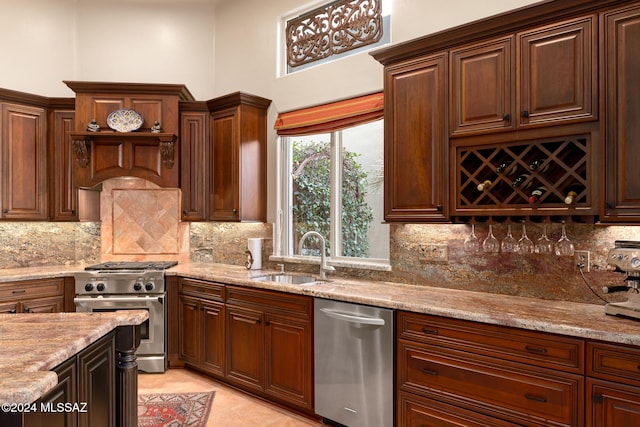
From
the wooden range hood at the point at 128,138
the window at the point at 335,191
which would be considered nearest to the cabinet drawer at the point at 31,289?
the wooden range hood at the point at 128,138

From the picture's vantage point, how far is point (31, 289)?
4113mm

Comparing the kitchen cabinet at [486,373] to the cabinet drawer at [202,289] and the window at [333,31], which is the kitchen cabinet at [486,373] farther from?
the window at [333,31]

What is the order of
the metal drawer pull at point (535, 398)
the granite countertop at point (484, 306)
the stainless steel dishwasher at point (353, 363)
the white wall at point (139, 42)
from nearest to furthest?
1. the granite countertop at point (484, 306)
2. the metal drawer pull at point (535, 398)
3. the stainless steel dishwasher at point (353, 363)
4. the white wall at point (139, 42)

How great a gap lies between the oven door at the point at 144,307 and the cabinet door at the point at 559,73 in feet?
11.3

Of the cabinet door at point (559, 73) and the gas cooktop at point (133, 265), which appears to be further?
the gas cooktop at point (133, 265)

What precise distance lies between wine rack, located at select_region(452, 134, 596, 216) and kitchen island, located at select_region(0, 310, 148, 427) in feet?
6.68

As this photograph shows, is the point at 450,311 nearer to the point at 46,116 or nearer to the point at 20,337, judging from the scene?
the point at 20,337

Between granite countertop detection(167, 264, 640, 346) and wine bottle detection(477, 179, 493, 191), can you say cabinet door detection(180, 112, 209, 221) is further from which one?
wine bottle detection(477, 179, 493, 191)

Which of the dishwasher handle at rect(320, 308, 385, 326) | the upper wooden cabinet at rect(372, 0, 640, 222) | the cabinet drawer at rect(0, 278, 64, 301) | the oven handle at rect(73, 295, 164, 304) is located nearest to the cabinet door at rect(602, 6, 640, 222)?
the upper wooden cabinet at rect(372, 0, 640, 222)

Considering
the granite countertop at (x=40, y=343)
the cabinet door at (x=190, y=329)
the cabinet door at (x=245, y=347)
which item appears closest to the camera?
the granite countertop at (x=40, y=343)

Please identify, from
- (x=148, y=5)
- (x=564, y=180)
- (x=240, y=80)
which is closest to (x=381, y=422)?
(x=564, y=180)

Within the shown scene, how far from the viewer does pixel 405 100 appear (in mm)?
3102

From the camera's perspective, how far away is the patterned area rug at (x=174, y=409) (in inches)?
128

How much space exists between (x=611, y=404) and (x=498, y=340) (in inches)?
21.0
